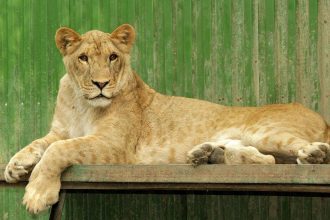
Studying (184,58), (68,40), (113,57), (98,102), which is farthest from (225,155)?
(184,58)

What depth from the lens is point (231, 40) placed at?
5367 millimetres

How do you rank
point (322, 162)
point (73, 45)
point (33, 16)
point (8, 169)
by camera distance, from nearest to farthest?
point (322, 162), point (8, 169), point (73, 45), point (33, 16)

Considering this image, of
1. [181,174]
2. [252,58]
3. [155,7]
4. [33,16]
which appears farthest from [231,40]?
[181,174]

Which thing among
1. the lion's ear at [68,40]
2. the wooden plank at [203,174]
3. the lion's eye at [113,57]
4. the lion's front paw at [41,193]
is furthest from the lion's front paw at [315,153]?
the lion's ear at [68,40]

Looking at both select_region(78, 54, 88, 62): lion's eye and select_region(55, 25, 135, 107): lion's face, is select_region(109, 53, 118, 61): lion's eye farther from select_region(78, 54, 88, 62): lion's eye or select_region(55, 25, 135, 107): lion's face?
select_region(78, 54, 88, 62): lion's eye

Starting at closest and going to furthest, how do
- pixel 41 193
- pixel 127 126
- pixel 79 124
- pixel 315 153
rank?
pixel 315 153, pixel 41 193, pixel 127 126, pixel 79 124

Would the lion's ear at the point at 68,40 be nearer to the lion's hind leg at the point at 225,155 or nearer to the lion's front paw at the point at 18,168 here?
the lion's front paw at the point at 18,168

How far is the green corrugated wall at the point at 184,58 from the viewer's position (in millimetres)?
5262

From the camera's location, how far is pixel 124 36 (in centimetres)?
470

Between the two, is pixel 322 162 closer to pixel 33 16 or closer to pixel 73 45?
pixel 73 45

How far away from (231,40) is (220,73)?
0.23 metres

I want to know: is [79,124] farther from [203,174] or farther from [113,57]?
[203,174]

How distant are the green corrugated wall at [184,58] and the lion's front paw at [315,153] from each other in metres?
1.59

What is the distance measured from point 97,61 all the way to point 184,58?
1.08 m
